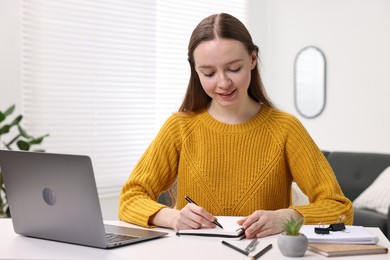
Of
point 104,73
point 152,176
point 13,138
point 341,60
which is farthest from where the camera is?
point 341,60

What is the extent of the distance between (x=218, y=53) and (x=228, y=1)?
3.95 m

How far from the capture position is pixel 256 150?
83.6 inches

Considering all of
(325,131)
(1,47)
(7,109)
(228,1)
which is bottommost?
(325,131)

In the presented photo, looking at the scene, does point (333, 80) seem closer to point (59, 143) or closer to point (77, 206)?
point (59, 143)

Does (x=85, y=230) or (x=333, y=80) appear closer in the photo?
(x=85, y=230)

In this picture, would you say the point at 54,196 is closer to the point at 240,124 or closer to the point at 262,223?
the point at 262,223

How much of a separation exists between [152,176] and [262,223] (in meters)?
0.54

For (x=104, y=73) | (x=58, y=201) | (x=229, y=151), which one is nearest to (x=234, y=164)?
Result: (x=229, y=151)

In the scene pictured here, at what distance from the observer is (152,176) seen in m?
2.09

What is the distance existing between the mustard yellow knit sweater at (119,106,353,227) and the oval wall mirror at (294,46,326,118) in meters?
3.40

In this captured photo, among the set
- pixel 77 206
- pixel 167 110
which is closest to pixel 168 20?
pixel 167 110

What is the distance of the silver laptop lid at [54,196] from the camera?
4.96 ft

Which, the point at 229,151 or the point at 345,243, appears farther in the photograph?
the point at 229,151

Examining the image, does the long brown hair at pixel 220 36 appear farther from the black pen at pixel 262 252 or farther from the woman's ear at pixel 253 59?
the black pen at pixel 262 252
